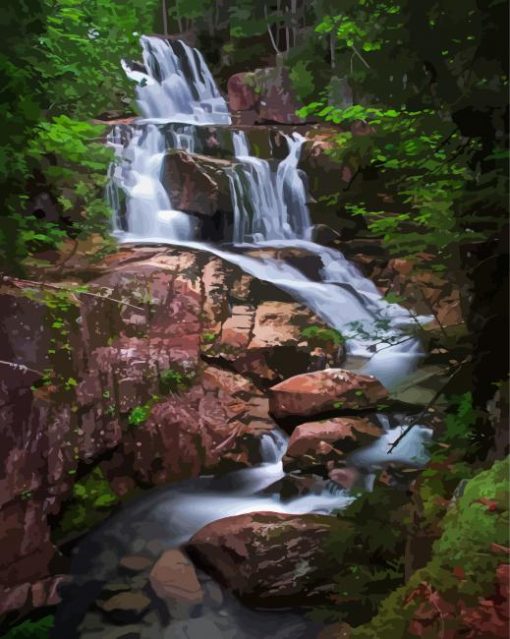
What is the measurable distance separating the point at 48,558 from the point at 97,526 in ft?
1.86

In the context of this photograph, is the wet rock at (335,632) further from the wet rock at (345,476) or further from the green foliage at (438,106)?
the green foliage at (438,106)

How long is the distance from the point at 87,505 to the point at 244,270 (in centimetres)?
291

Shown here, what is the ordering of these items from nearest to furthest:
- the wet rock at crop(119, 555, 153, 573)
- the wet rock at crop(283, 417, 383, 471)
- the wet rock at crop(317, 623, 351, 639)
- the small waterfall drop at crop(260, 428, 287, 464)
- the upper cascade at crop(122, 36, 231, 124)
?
the wet rock at crop(317, 623, 351, 639) → the wet rock at crop(119, 555, 153, 573) → the wet rock at crop(283, 417, 383, 471) → the small waterfall drop at crop(260, 428, 287, 464) → the upper cascade at crop(122, 36, 231, 124)

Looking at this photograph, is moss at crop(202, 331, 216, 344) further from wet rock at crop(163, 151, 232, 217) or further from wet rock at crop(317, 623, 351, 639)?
wet rock at crop(317, 623, 351, 639)

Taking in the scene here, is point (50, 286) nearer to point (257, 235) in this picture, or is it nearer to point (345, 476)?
point (345, 476)

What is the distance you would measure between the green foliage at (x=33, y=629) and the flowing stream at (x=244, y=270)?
0.07 meters

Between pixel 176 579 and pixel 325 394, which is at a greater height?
pixel 325 394

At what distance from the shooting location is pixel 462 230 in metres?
2.17

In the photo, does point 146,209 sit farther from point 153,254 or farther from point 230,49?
point 230,49

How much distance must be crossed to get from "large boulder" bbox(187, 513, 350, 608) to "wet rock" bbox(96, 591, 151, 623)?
16.4 inches

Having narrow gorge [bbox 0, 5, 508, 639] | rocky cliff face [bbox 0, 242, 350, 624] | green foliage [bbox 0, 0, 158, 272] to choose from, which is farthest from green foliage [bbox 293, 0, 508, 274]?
rocky cliff face [bbox 0, 242, 350, 624]

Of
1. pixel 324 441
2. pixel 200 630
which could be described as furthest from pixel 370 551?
pixel 324 441

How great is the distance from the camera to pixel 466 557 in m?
1.42

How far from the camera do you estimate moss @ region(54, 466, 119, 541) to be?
3676mm
